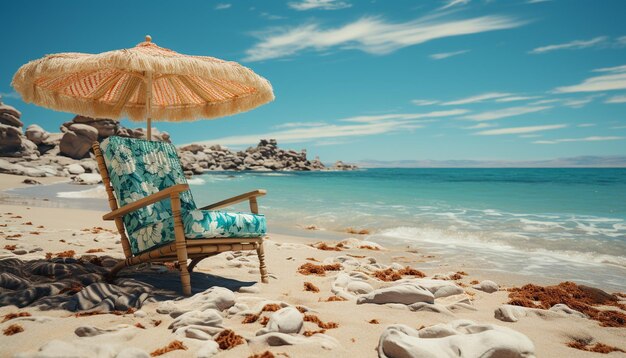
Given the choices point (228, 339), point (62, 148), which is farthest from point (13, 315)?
point (62, 148)

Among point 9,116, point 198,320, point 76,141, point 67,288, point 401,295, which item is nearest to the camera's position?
point 198,320

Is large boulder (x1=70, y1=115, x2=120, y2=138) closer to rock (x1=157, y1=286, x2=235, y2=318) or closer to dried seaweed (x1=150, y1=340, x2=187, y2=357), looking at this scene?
rock (x1=157, y1=286, x2=235, y2=318)

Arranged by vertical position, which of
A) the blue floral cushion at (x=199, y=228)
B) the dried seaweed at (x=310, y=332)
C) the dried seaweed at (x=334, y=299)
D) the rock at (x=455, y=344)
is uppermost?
the blue floral cushion at (x=199, y=228)

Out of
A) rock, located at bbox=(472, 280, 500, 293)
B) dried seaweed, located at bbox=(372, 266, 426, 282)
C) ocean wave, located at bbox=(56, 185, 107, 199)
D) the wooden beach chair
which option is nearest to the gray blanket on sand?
the wooden beach chair

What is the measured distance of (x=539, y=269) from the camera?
5809 mm

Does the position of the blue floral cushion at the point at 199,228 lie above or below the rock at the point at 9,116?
below

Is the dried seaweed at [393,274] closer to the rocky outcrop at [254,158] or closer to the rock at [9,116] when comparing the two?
the rock at [9,116]

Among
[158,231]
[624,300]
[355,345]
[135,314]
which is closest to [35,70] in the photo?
[158,231]

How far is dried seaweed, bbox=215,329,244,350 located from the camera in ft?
8.18

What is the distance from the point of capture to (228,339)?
2537 mm

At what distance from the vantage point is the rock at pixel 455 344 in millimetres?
2264

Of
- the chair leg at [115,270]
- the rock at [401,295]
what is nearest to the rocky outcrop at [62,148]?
the chair leg at [115,270]

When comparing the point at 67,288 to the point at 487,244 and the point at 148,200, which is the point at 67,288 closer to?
the point at 148,200

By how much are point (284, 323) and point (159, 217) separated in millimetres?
2535
